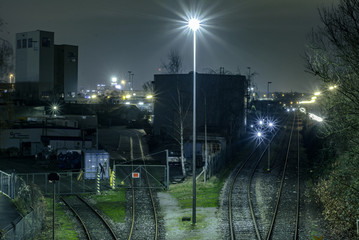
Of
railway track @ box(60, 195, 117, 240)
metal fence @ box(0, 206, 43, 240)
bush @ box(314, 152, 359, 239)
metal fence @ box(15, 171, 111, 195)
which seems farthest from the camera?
metal fence @ box(15, 171, 111, 195)

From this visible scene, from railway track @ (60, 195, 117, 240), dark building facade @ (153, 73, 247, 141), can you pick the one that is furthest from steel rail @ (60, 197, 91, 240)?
dark building facade @ (153, 73, 247, 141)

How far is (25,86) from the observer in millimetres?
74500

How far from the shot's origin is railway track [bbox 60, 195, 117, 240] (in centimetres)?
1555

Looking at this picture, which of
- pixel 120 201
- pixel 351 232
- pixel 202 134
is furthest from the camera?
pixel 202 134

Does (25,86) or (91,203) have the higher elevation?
(25,86)

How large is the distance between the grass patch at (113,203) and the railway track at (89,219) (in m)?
0.60

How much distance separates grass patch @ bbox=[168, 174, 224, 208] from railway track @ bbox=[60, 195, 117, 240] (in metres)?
4.43

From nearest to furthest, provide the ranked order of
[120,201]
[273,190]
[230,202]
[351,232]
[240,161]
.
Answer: [351,232] → [230,202] → [120,201] → [273,190] → [240,161]

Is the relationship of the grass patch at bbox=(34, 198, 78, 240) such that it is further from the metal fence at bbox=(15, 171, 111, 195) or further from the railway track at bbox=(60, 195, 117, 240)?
the metal fence at bbox=(15, 171, 111, 195)

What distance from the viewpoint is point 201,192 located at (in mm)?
23234

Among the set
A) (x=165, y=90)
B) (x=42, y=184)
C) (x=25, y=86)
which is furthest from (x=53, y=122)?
(x=25, y=86)

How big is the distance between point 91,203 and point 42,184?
272 inches

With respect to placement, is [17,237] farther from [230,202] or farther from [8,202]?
[230,202]

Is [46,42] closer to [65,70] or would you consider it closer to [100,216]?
[65,70]
